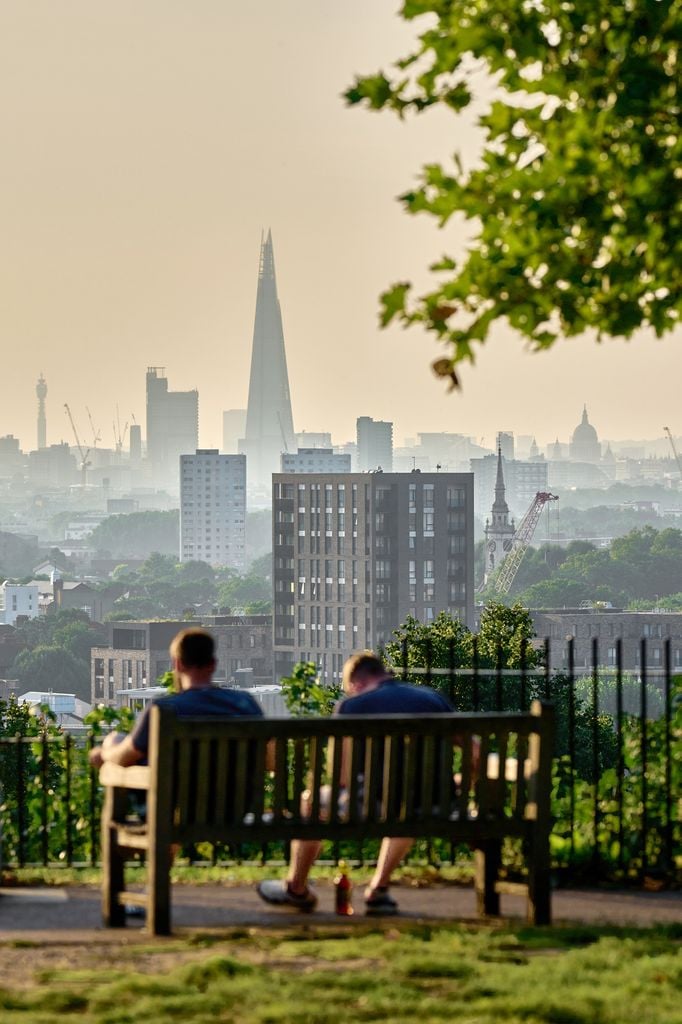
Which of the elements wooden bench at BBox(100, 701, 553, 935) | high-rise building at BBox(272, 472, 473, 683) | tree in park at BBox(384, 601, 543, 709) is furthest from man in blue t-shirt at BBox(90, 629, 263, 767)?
high-rise building at BBox(272, 472, 473, 683)

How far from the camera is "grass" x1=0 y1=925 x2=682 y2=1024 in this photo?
5.93 m

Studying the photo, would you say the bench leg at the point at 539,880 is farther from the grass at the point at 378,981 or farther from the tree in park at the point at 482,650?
the tree in park at the point at 482,650

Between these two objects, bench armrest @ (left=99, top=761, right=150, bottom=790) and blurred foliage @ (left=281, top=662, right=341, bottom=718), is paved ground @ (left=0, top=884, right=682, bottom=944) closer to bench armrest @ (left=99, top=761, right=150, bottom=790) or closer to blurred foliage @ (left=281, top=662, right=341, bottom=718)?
bench armrest @ (left=99, top=761, right=150, bottom=790)

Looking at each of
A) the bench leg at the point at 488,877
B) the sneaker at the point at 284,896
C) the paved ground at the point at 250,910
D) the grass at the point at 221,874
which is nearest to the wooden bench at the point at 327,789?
the bench leg at the point at 488,877

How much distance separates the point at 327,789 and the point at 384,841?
0.49 m

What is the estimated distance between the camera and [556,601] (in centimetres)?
18688

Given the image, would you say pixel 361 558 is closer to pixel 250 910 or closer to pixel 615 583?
pixel 615 583

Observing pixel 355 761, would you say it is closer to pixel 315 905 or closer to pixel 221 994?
pixel 315 905

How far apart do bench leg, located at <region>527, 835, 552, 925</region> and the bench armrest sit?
1.46m

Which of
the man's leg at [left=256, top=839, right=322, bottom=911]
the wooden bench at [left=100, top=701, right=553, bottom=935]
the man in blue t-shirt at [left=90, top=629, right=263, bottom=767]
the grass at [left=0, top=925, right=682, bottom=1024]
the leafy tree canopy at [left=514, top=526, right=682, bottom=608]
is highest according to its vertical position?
the leafy tree canopy at [left=514, top=526, right=682, bottom=608]

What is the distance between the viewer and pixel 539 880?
7492 mm

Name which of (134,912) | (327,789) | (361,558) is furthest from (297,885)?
(361,558)

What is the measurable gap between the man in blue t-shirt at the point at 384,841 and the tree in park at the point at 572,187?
1534 millimetres

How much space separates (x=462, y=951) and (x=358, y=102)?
10.5ft
